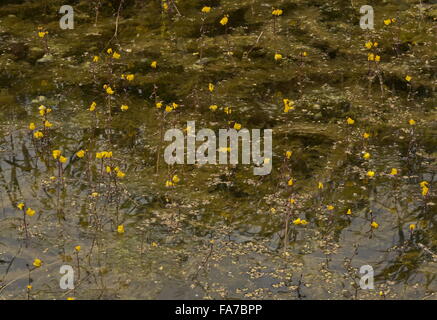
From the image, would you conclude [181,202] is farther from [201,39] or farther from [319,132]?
[201,39]

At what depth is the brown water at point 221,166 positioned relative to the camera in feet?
15.6

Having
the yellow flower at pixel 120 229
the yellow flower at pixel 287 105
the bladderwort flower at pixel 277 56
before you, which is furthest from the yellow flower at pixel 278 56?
the yellow flower at pixel 120 229

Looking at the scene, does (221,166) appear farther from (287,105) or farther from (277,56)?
(277,56)

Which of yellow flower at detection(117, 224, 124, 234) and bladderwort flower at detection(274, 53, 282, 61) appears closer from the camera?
yellow flower at detection(117, 224, 124, 234)

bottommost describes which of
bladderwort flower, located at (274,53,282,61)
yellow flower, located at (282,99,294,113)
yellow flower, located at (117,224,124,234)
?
yellow flower, located at (117,224,124,234)

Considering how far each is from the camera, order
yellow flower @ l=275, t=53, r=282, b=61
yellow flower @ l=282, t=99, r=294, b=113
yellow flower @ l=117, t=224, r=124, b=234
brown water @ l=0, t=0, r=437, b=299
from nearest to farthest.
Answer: brown water @ l=0, t=0, r=437, b=299, yellow flower @ l=117, t=224, r=124, b=234, yellow flower @ l=282, t=99, r=294, b=113, yellow flower @ l=275, t=53, r=282, b=61

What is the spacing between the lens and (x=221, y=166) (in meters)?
5.78

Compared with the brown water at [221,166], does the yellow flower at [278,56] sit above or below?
above

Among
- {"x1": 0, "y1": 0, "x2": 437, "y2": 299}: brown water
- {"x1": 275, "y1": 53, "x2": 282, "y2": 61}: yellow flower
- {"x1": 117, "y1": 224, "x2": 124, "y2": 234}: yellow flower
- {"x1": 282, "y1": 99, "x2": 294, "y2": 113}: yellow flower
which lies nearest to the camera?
{"x1": 0, "y1": 0, "x2": 437, "y2": 299}: brown water

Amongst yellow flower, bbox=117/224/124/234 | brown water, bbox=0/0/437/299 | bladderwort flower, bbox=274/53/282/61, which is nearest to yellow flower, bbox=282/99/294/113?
brown water, bbox=0/0/437/299

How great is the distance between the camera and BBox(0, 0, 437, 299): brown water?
15.6ft

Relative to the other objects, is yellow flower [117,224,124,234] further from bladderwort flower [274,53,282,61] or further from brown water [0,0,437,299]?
bladderwort flower [274,53,282,61]

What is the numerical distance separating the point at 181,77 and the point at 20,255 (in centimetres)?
262

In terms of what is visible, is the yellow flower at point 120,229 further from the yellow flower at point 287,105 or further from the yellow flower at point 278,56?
the yellow flower at point 278,56
